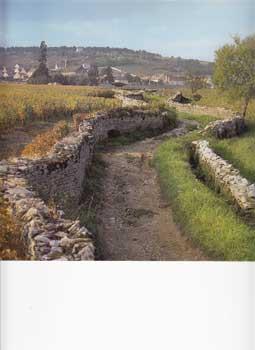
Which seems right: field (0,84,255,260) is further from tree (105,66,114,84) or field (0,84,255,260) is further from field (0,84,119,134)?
tree (105,66,114,84)

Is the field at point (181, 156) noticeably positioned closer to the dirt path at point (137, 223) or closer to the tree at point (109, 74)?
the dirt path at point (137, 223)

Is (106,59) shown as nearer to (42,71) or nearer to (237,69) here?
(42,71)

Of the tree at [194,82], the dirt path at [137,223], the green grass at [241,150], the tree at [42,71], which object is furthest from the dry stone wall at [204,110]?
the tree at [42,71]

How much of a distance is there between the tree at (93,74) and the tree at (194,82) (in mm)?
883

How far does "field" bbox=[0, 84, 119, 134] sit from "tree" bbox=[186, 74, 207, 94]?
4.22 feet

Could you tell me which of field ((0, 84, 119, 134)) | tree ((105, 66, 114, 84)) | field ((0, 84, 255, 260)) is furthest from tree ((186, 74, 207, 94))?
field ((0, 84, 119, 134))

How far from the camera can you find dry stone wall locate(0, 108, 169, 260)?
16.1ft

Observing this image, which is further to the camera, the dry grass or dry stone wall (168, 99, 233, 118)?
dry stone wall (168, 99, 233, 118)

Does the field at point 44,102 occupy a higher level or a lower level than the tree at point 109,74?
lower

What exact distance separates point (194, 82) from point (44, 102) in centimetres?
182

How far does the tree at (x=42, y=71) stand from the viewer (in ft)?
18.5

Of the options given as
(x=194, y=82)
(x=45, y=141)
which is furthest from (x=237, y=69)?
(x=45, y=141)

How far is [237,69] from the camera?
6.75 metres
